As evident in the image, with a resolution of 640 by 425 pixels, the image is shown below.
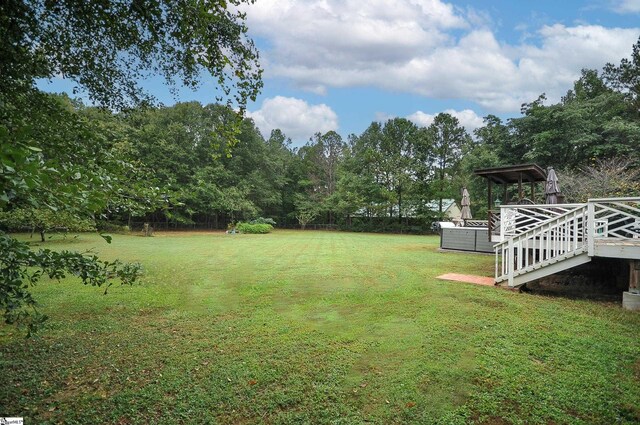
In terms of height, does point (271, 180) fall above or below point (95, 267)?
above

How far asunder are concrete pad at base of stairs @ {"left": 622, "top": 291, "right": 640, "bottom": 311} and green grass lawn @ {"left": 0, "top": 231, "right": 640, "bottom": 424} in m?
0.38

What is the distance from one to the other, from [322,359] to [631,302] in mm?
5238

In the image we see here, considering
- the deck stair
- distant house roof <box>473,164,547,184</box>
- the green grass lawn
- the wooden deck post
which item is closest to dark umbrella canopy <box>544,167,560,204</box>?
distant house roof <box>473,164,547,184</box>

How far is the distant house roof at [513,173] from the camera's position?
980 centimetres

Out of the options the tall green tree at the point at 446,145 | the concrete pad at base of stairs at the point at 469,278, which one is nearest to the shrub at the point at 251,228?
the tall green tree at the point at 446,145

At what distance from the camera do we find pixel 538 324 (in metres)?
4.61

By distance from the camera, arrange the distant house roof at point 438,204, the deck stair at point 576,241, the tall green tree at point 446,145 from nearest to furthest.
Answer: the deck stair at point 576,241, the distant house roof at point 438,204, the tall green tree at point 446,145

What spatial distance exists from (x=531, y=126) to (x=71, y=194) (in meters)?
25.3

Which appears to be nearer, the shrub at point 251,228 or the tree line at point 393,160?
the tree line at point 393,160

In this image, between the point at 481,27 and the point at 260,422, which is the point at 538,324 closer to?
the point at 260,422

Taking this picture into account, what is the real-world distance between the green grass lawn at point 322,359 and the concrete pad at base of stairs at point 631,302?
0.38m

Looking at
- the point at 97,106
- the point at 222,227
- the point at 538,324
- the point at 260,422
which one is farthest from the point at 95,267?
the point at 222,227

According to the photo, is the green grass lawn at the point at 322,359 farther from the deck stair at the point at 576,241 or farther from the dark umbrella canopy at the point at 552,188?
Answer: the dark umbrella canopy at the point at 552,188

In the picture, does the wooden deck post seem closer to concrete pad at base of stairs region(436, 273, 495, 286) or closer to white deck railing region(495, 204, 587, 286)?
white deck railing region(495, 204, 587, 286)
